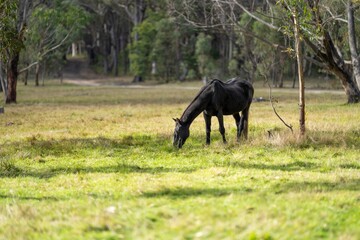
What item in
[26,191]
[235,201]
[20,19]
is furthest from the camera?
[20,19]

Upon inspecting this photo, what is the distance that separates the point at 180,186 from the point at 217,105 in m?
6.64

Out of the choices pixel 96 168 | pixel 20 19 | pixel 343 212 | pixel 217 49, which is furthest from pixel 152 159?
pixel 217 49

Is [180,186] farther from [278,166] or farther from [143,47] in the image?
[143,47]

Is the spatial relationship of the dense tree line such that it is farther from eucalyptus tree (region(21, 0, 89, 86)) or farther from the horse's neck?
the horse's neck

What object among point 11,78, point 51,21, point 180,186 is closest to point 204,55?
point 51,21

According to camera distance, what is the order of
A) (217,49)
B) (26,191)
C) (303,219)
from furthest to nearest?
(217,49)
(26,191)
(303,219)

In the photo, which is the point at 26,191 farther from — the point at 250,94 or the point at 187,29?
the point at 187,29

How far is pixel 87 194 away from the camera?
964 cm

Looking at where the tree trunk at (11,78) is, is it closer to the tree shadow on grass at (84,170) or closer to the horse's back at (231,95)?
the horse's back at (231,95)

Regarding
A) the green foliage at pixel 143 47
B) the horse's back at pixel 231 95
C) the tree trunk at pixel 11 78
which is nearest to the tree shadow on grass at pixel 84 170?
the horse's back at pixel 231 95

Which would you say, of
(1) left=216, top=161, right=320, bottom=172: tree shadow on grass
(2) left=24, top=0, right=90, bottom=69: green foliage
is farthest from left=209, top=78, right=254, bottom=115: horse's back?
(2) left=24, top=0, right=90, bottom=69: green foliage

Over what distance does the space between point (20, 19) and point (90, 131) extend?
22598mm

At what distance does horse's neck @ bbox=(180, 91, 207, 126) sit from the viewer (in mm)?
15789

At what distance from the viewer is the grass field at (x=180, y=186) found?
703 centimetres
